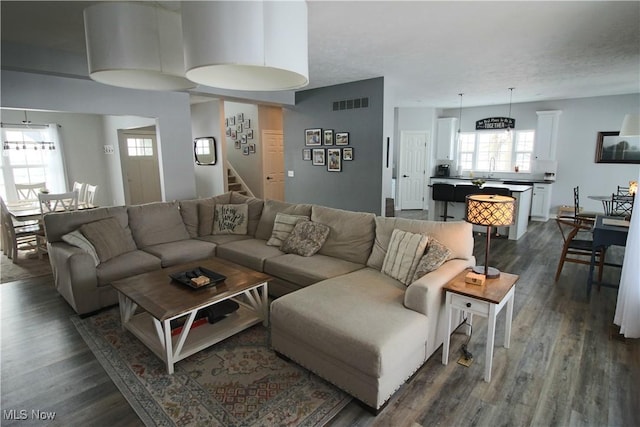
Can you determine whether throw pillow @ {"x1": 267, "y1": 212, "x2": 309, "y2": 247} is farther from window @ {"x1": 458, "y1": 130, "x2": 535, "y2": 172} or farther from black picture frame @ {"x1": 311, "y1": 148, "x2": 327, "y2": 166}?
window @ {"x1": 458, "y1": 130, "x2": 535, "y2": 172}

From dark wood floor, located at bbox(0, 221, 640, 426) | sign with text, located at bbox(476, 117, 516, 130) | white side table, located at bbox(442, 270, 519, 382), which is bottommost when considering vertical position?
dark wood floor, located at bbox(0, 221, 640, 426)

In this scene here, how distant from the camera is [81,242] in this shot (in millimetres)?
3453

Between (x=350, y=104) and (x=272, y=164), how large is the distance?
130 inches

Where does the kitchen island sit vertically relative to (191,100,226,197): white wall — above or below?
below

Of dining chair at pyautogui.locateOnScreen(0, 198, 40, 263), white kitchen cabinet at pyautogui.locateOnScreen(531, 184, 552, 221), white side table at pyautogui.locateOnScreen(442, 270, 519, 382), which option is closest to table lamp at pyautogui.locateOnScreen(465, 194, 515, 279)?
white side table at pyautogui.locateOnScreen(442, 270, 519, 382)

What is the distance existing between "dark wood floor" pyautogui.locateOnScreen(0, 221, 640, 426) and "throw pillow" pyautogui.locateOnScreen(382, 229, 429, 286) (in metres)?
0.68

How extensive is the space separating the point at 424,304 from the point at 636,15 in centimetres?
301

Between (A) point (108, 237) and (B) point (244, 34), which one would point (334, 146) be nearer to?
(A) point (108, 237)

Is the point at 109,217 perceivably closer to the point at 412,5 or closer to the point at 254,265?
the point at 254,265

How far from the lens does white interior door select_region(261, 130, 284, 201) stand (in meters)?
8.30

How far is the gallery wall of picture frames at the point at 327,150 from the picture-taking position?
595 cm

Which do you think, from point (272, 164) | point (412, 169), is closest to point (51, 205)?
point (272, 164)

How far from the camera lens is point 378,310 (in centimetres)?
233

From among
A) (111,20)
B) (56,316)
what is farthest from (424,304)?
(56,316)
